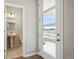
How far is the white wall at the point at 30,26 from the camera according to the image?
349 centimetres

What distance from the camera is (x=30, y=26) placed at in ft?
11.8

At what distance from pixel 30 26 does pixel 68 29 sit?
6.92 feet

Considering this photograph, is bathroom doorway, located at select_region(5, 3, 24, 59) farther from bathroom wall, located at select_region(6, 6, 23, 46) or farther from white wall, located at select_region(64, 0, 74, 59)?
white wall, located at select_region(64, 0, 74, 59)

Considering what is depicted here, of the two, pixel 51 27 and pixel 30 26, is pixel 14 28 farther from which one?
pixel 51 27

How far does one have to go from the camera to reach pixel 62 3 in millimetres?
1760

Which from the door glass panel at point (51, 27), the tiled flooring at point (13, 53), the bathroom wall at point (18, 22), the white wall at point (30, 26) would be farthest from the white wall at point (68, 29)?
the bathroom wall at point (18, 22)

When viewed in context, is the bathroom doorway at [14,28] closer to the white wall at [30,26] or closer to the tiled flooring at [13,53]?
the tiled flooring at [13,53]

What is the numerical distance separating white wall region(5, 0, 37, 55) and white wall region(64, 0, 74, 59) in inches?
80.7

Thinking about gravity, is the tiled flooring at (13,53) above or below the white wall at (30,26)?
below

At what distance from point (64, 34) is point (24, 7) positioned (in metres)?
2.27

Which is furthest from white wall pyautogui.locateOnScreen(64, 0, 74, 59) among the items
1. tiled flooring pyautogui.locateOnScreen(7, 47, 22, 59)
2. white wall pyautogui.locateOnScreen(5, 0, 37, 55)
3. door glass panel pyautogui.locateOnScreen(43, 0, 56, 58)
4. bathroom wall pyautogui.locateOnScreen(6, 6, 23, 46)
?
bathroom wall pyautogui.locateOnScreen(6, 6, 23, 46)

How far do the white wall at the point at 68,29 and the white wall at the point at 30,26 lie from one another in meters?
2.05
